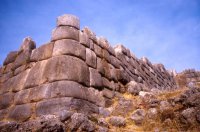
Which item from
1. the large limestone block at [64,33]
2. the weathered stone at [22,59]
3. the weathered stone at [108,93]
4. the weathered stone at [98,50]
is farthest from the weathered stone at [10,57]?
the weathered stone at [108,93]

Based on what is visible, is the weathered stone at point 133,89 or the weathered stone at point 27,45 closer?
the weathered stone at point 27,45

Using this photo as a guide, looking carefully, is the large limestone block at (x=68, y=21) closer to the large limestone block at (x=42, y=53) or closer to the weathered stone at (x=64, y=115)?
the large limestone block at (x=42, y=53)

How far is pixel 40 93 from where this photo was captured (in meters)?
4.53

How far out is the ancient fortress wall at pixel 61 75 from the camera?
4375mm

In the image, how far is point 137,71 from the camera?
338 inches

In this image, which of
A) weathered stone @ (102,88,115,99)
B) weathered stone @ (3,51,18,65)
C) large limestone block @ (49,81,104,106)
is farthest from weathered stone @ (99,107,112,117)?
weathered stone @ (3,51,18,65)

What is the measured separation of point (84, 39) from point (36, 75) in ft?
5.14

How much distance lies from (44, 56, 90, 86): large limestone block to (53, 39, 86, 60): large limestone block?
0.49ft

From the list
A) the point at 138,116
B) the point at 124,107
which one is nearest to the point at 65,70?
the point at 124,107

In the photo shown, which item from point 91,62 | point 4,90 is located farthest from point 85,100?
point 4,90

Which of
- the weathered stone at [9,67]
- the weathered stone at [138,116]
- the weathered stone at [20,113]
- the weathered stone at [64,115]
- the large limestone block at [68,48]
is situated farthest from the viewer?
the weathered stone at [9,67]

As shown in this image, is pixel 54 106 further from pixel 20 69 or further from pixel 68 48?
pixel 20 69

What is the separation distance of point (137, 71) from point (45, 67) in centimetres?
465

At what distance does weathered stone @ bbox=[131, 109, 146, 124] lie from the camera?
4.35 m
